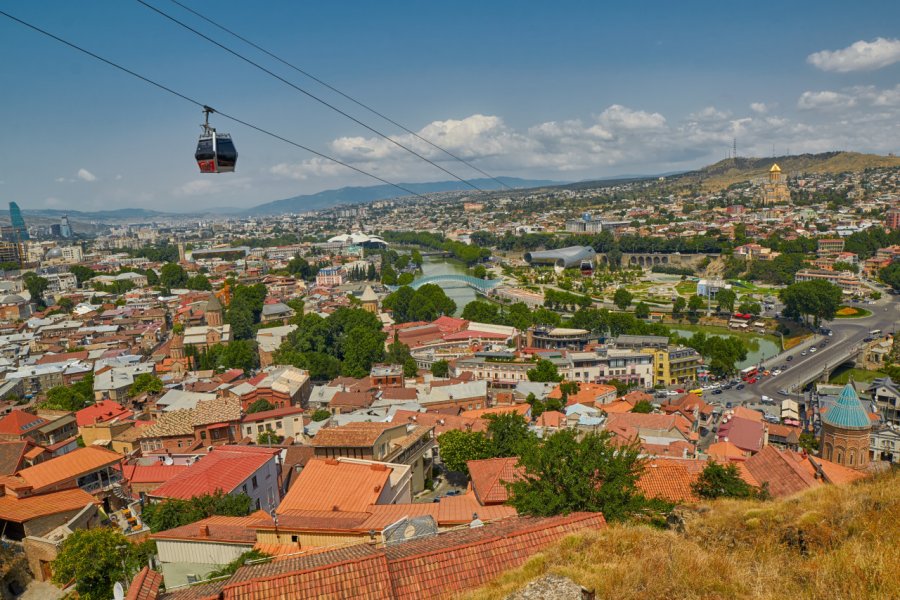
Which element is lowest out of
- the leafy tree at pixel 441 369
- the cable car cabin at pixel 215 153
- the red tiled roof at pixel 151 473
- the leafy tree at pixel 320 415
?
the leafy tree at pixel 441 369

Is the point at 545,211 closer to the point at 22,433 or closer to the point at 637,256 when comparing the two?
the point at 637,256

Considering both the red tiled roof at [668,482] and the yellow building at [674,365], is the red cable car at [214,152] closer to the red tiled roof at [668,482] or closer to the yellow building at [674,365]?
the red tiled roof at [668,482]

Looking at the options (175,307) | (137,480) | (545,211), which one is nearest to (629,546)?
(137,480)

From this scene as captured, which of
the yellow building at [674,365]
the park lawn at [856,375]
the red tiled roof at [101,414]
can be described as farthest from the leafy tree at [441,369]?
the park lawn at [856,375]

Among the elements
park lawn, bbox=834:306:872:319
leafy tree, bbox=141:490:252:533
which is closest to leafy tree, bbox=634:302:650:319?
park lawn, bbox=834:306:872:319

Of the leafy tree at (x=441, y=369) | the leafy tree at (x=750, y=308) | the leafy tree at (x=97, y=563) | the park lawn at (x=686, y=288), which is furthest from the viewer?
the park lawn at (x=686, y=288)

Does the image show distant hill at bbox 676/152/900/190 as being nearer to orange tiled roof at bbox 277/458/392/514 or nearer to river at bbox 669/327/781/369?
river at bbox 669/327/781/369

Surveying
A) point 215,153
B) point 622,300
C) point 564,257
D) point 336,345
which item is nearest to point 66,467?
point 215,153
